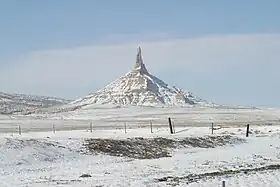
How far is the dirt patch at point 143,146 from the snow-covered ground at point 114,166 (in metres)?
0.90

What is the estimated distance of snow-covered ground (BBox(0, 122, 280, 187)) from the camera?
1023 inches

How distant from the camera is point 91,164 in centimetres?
3375

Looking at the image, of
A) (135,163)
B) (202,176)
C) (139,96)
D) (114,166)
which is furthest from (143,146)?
(139,96)

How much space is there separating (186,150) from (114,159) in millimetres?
8958

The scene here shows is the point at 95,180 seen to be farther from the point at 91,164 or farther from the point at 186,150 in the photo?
the point at 186,150

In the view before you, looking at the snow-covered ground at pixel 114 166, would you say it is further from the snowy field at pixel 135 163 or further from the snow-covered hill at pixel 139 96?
the snow-covered hill at pixel 139 96

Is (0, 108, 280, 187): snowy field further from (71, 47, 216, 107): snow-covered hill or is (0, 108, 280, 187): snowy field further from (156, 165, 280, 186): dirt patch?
(71, 47, 216, 107): snow-covered hill

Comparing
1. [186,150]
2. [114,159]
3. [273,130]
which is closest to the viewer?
[114,159]

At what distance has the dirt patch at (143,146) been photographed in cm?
3944

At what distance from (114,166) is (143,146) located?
9.96 m

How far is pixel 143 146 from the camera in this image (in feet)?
140

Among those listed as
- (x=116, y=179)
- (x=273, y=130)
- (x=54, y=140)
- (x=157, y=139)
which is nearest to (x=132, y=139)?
(x=157, y=139)

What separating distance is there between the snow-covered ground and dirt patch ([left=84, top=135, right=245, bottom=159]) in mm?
895

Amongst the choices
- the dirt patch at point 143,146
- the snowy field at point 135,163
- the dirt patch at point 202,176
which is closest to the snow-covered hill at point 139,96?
the dirt patch at point 143,146
